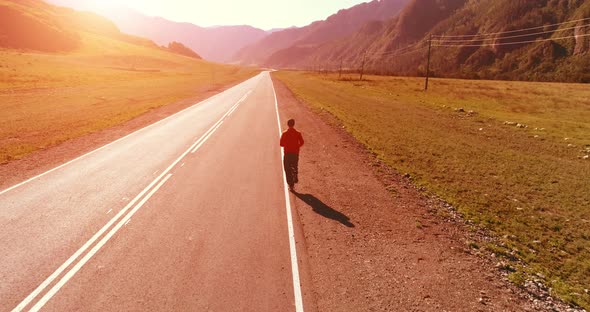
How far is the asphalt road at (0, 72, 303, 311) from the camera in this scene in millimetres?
5379

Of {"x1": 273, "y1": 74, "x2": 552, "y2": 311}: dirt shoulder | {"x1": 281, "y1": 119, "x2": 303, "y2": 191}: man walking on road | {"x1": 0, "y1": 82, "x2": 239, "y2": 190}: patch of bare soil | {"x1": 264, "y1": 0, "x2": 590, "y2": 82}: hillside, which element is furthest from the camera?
{"x1": 264, "y1": 0, "x2": 590, "y2": 82}: hillside

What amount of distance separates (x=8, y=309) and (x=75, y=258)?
1352 mm

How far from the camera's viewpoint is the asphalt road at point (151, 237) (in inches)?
212

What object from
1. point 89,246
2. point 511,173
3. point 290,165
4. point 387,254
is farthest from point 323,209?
point 511,173

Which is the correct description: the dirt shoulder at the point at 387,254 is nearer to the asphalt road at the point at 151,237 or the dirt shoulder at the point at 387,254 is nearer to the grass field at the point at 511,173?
the asphalt road at the point at 151,237

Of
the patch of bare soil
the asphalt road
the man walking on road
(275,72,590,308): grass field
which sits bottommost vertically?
(275,72,590,308): grass field

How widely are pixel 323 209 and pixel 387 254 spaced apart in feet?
8.02

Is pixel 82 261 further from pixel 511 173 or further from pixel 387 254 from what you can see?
pixel 511 173

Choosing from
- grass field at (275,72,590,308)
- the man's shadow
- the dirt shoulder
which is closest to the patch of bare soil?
the man's shadow

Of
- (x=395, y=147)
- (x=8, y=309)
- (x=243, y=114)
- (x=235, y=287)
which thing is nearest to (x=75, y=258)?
(x=8, y=309)

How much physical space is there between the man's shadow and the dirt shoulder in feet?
0.09

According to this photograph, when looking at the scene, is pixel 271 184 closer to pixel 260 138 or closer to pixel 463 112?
pixel 260 138

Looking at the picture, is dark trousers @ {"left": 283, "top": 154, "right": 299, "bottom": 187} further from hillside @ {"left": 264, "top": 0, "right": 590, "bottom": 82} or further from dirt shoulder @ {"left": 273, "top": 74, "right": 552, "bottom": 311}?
hillside @ {"left": 264, "top": 0, "right": 590, "bottom": 82}

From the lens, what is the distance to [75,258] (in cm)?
634
